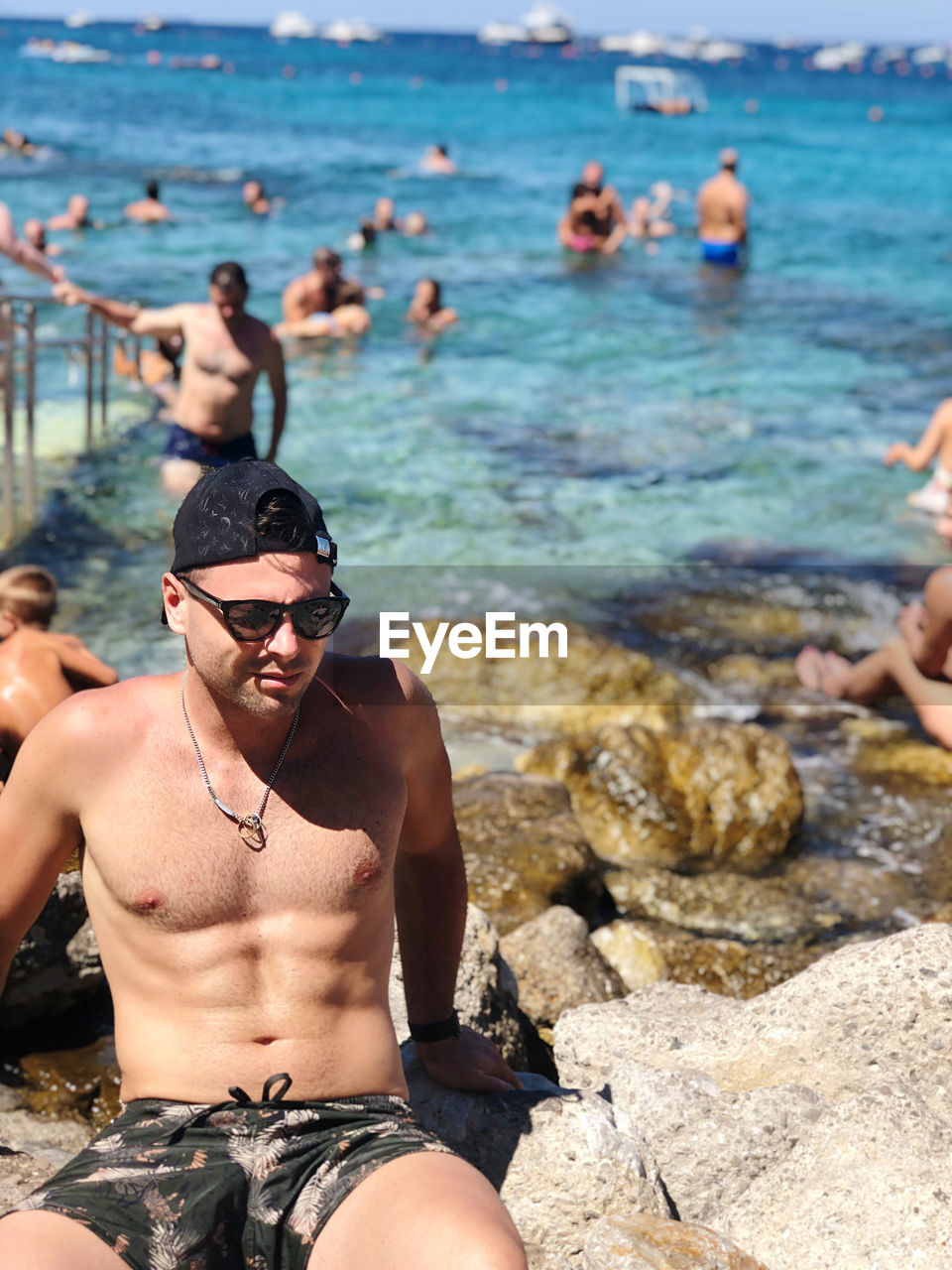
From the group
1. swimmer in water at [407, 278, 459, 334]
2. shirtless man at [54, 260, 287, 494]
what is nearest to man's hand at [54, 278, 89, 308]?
shirtless man at [54, 260, 287, 494]

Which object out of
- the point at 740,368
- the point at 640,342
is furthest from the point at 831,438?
the point at 640,342

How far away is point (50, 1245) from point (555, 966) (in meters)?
2.26

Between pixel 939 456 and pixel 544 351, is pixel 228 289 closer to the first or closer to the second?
pixel 939 456

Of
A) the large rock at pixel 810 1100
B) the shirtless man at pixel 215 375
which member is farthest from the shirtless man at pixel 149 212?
the large rock at pixel 810 1100

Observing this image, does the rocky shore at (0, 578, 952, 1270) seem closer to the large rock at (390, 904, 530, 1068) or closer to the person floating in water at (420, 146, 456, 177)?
the large rock at (390, 904, 530, 1068)

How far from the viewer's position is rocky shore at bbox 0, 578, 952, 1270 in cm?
251

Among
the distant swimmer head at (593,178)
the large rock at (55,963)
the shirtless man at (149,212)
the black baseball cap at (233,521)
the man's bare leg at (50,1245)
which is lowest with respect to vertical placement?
the large rock at (55,963)

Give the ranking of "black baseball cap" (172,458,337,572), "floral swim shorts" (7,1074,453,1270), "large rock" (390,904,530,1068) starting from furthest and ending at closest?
"large rock" (390,904,530,1068) < "black baseball cap" (172,458,337,572) < "floral swim shorts" (7,1074,453,1270)

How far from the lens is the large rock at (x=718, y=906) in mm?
5070

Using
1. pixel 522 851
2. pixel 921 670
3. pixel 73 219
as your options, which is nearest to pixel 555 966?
pixel 522 851

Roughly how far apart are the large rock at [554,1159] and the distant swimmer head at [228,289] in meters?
5.41

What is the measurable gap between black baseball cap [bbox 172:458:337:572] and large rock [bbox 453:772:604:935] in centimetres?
250

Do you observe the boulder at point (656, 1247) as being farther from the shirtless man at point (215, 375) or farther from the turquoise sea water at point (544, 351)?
the turquoise sea water at point (544, 351)

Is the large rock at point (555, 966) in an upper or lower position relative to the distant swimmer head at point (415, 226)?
lower
